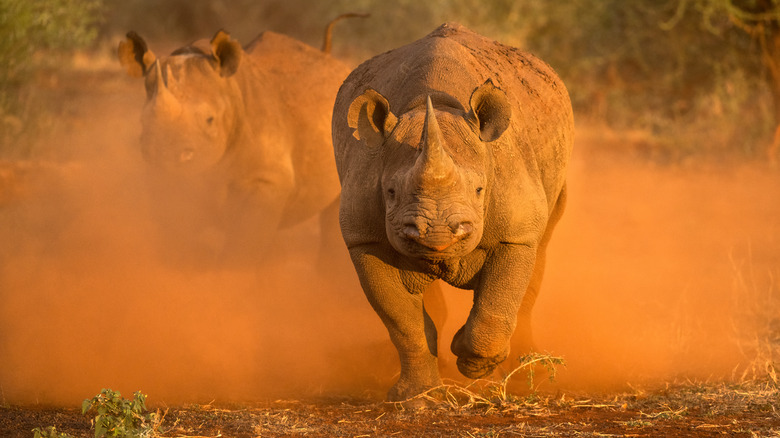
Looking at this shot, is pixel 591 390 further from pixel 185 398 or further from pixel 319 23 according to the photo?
pixel 319 23

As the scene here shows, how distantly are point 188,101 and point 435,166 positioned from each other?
4.89 m

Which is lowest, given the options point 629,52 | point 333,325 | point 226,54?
point 333,325

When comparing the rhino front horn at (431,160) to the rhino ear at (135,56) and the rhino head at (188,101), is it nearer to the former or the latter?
the rhino head at (188,101)

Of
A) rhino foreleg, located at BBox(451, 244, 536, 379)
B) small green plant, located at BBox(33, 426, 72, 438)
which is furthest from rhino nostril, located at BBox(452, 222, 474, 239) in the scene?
small green plant, located at BBox(33, 426, 72, 438)

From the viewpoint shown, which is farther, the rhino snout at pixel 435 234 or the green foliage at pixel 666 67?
the green foliage at pixel 666 67

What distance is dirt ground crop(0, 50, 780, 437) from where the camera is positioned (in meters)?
5.39

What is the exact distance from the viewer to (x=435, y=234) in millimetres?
4750

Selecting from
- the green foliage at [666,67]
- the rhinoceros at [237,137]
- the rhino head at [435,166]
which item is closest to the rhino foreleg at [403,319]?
the rhino head at [435,166]

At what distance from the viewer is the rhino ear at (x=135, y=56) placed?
928cm

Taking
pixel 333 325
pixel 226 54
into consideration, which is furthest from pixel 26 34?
pixel 333 325

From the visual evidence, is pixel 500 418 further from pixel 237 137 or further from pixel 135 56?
pixel 135 56

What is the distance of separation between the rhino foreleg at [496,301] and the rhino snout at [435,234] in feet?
2.52

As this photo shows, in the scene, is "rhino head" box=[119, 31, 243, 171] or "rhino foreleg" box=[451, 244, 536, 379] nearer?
"rhino foreleg" box=[451, 244, 536, 379]

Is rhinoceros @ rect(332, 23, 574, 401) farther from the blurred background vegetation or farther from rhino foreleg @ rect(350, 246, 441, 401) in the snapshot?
the blurred background vegetation
